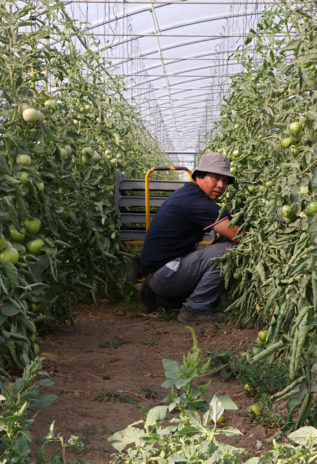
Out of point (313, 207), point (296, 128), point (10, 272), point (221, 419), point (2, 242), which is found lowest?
point (221, 419)

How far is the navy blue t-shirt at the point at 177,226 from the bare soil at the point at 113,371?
47cm

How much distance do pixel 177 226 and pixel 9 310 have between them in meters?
2.18

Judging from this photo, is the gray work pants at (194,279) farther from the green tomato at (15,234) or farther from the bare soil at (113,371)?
the green tomato at (15,234)

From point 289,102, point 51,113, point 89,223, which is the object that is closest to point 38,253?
point 51,113

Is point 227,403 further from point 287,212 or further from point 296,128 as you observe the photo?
point 296,128

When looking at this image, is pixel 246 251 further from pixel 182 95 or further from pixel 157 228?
pixel 182 95

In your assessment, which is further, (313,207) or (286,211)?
(286,211)

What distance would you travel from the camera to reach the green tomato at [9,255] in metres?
2.25

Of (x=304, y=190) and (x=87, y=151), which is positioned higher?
(x=87, y=151)

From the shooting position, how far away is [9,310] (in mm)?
2262

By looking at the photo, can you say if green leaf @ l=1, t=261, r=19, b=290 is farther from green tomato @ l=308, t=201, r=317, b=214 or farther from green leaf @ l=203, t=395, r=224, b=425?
green tomato @ l=308, t=201, r=317, b=214

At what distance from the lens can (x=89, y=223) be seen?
12.3 ft

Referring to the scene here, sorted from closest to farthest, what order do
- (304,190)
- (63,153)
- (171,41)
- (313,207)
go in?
(313,207) < (304,190) < (63,153) < (171,41)

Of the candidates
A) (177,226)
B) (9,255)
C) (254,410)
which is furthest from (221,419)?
(177,226)
